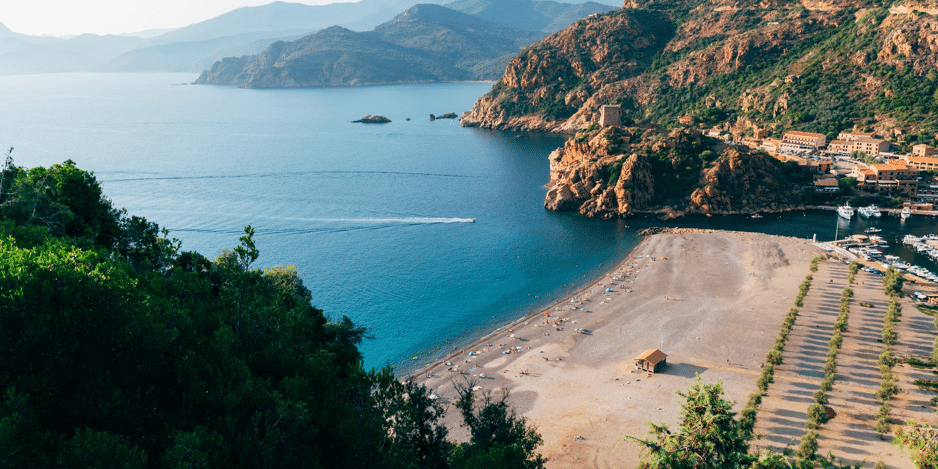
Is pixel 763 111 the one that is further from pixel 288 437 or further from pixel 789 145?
pixel 288 437

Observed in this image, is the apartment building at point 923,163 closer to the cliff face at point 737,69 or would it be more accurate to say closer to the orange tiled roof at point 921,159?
the orange tiled roof at point 921,159

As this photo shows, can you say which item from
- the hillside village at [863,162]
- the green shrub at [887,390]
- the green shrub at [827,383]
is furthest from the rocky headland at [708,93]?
the green shrub at [887,390]

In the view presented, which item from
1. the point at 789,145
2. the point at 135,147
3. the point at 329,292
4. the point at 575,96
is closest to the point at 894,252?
the point at 789,145

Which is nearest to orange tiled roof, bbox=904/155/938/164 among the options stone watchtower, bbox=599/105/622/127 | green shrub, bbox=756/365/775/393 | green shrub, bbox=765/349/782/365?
stone watchtower, bbox=599/105/622/127

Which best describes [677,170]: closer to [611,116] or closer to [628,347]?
[611,116]

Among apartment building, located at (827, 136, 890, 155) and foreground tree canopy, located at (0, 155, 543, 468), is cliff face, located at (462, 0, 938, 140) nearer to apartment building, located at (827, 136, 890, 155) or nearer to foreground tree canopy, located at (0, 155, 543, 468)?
apartment building, located at (827, 136, 890, 155)

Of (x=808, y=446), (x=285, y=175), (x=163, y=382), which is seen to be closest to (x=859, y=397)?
(x=808, y=446)
